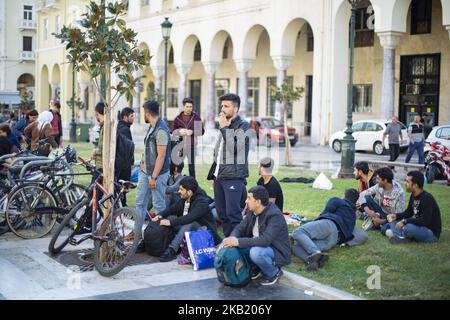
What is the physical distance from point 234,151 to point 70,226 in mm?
2317

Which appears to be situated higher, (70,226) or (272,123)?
(272,123)

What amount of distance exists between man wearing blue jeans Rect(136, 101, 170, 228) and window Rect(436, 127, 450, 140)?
12.2 m

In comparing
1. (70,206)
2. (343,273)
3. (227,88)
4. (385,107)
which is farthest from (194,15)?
(343,273)

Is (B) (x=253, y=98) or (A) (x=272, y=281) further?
(B) (x=253, y=98)

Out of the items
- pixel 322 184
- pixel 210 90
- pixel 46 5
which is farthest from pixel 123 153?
pixel 46 5

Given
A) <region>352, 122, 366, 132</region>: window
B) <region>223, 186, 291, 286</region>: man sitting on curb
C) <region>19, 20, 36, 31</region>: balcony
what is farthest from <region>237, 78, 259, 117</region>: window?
<region>19, 20, 36, 31</region>: balcony

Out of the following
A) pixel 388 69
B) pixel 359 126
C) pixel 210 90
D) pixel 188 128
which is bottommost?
pixel 188 128

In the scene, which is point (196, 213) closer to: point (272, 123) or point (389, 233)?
point (389, 233)

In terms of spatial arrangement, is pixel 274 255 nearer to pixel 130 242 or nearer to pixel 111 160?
pixel 130 242

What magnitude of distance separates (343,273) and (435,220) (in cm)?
182

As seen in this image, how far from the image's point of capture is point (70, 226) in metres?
8.20

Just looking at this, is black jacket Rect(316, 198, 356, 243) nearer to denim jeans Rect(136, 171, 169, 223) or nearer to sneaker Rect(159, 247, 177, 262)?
sneaker Rect(159, 247, 177, 262)

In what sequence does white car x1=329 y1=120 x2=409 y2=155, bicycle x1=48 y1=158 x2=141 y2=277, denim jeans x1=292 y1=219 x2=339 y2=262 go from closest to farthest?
bicycle x1=48 y1=158 x2=141 y2=277
denim jeans x1=292 y1=219 x2=339 y2=262
white car x1=329 y1=120 x2=409 y2=155

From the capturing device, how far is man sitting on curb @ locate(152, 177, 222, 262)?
7.89 metres
